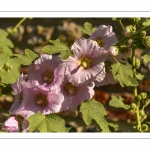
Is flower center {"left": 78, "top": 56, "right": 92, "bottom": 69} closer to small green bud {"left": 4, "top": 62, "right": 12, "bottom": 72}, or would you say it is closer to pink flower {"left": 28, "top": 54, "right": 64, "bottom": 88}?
pink flower {"left": 28, "top": 54, "right": 64, "bottom": 88}

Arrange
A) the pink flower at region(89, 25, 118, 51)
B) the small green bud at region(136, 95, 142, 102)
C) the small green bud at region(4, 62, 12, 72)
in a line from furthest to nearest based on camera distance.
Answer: the small green bud at region(136, 95, 142, 102)
the pink flower at region(89, 25, 118, 51)
the small green bud at region(4, 62, 12, 72)

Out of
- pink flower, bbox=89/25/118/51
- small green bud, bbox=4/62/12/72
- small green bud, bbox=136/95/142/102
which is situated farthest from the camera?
small green bud, bbox=136/95/142/102

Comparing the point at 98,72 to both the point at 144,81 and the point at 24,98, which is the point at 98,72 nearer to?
the point at 24,98

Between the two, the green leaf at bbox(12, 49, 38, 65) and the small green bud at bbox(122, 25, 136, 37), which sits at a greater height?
the small green bud at bbox(122, 25, 136, 37)

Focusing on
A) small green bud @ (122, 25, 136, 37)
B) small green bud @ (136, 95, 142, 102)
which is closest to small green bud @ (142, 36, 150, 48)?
small green bud @ (122, 25, 136, 37)

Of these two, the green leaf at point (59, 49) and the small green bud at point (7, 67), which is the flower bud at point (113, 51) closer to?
the green leaf at point (59, 49)

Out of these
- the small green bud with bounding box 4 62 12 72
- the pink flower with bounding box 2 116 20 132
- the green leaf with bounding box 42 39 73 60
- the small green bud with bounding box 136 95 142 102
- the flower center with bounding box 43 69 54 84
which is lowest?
the pink flower with bounding box 2 116 20 132

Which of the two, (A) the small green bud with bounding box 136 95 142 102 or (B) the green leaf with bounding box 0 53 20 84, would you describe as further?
(A) the small green bud with bounding box 136 95 142 102
